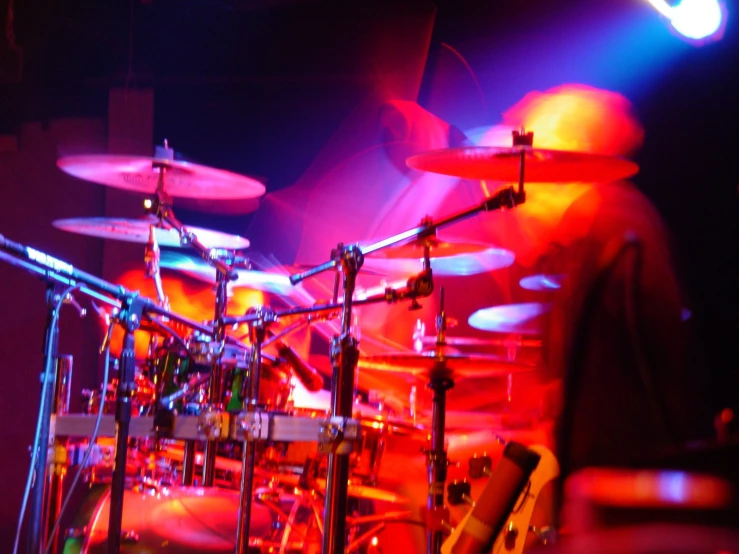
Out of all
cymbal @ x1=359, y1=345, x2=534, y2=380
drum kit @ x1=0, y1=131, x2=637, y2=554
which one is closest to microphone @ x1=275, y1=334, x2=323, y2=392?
drum kit @ x1=0, y1=131, x2=637, y2=554

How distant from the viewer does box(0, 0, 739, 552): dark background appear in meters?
3.89

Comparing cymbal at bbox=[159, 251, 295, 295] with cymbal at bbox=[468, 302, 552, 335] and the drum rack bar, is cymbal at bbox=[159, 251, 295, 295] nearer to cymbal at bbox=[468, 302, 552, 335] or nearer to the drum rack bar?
cymbal at bbox=[468, 302, 552, 335]

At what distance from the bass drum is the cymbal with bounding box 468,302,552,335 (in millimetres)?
1235

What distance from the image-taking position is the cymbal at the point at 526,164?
2.89 metres

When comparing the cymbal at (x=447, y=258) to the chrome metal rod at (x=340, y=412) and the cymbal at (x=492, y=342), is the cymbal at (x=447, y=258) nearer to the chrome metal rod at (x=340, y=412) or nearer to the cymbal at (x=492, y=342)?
the cymbal at (x=492, y=342)

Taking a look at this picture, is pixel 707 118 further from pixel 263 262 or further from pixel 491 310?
pixel 263 262

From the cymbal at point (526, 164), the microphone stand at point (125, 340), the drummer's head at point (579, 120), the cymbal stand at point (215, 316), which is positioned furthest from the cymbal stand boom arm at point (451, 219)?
the drummer's head at point (579, 120)

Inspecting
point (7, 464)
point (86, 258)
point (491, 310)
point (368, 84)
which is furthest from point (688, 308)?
point (7, 464)

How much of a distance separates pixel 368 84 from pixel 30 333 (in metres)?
2.18

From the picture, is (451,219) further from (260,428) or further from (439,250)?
(439,250)

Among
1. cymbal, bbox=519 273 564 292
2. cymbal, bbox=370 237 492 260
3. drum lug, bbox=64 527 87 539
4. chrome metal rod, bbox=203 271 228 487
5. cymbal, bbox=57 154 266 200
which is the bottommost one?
drum lug, bbox=64 527 87 539

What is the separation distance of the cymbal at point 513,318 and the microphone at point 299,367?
0.85 meters

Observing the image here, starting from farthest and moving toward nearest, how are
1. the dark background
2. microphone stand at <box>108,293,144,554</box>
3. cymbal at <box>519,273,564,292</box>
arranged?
the dark background, cymbal at <box>519,273,564,292</box>, microphone stand at <box>108,293,144,554</box>

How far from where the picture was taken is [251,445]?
259 centimetres
